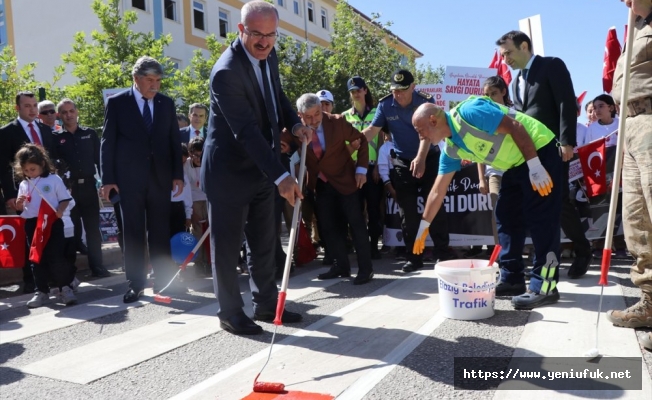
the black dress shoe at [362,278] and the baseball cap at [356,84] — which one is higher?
the baseball cap at [356,84]

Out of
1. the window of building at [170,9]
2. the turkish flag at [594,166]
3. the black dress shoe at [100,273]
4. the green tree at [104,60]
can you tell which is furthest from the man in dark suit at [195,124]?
the window of building at [170,9]

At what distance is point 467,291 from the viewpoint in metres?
4.19

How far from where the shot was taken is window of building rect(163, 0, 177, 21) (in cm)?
2775

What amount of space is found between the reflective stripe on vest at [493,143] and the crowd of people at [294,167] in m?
0.01

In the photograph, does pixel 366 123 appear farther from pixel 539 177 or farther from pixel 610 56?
pixel 539 177

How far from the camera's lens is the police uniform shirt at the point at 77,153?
7.27 metres

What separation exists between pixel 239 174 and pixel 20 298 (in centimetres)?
325

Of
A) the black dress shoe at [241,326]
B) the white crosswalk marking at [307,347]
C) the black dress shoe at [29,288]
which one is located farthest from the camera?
the black dress shoe at [29,288]

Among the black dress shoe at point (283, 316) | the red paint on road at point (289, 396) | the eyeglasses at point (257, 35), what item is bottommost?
the red paint on road at point (289, 396)

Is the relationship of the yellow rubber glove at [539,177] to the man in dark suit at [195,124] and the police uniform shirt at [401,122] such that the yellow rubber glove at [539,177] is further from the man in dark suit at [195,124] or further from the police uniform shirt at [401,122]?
the man in dark suit at [195,124]

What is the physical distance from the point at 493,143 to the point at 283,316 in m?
1.96

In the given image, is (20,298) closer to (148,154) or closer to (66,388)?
(148,154)

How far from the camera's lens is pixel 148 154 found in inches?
225

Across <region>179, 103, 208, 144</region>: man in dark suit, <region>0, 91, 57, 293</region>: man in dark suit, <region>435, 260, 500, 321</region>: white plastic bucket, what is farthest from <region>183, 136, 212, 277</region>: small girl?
<region>435, 260, 500, 321</region>: white plastic bucket
